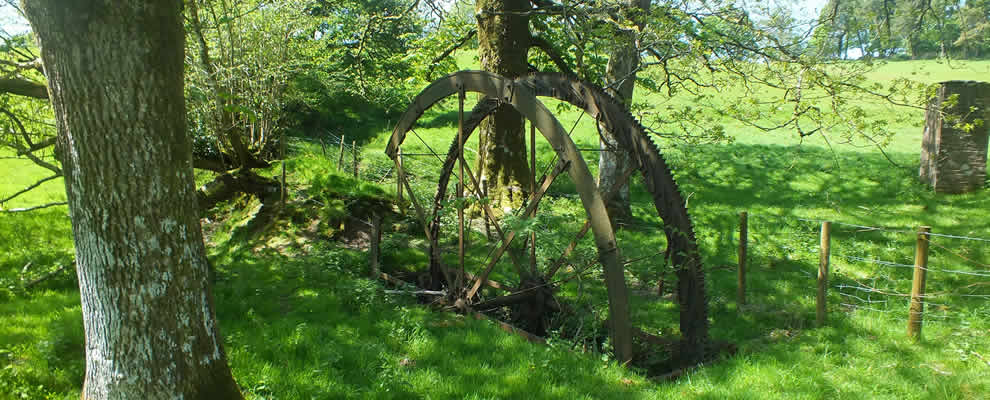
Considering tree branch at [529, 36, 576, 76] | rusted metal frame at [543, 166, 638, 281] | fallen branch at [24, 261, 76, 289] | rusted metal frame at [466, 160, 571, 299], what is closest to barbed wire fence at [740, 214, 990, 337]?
rusted metal frame at [543, 166, 638, 281]

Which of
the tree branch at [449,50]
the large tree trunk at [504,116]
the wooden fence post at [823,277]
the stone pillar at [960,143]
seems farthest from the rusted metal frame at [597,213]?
the stone pillar at [960,143]

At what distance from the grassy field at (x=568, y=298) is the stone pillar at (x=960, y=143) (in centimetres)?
47

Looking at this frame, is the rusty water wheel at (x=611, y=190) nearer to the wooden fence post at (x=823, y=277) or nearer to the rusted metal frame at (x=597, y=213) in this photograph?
the rusted metal frame at (x=597, y=213)

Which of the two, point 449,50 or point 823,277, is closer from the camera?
point 823,277

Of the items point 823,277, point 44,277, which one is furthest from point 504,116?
point 44,277

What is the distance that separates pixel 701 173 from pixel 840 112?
789 centimetres

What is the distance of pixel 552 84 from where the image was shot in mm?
5707

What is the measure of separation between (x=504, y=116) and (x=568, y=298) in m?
4.51

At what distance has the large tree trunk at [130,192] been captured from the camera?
3166 millimetres

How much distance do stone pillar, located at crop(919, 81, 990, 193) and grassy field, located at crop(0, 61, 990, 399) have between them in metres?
0.47

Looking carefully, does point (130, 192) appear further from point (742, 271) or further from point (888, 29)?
point (888, 29)

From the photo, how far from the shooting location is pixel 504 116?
10719 millimetres

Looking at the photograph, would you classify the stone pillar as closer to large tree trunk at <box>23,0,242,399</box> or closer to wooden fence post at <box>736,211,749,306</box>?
wooden fence post at <box>736,211,749,306</box>

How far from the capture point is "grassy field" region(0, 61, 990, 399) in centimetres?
468
